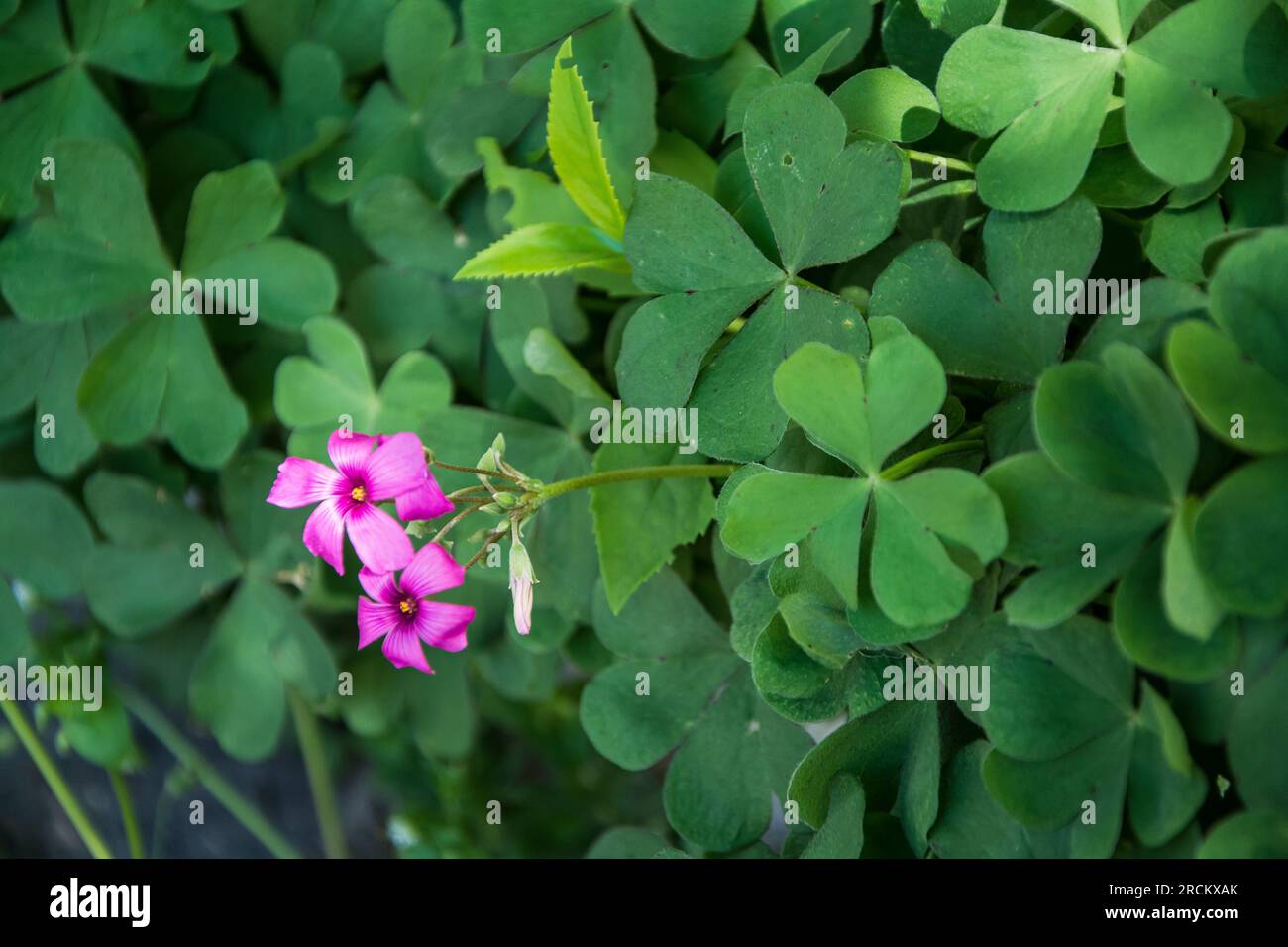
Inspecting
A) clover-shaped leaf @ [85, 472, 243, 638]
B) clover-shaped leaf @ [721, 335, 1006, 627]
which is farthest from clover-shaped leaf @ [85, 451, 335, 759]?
clover-shaped leaf @ [721, 335, 1006, 627]

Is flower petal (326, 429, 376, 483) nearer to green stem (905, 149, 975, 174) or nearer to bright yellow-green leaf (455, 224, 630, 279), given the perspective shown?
bright yellow-green leaf (455, 224, 630, 279)

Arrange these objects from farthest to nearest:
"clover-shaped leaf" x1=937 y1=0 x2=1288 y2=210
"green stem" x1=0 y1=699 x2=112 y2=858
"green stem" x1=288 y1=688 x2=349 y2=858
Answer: "green stem" x1=288 y1=688 x2=349 y2=858, "green stem" x1=0 y1=699 x2=112 y2=858, "clover-shaped leaf" x1=937 y1=0 x2=1288 y2=210

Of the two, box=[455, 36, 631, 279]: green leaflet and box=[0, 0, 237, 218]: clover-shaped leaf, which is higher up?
box=[0, 0, 237, 218]: clover-shaped leaf

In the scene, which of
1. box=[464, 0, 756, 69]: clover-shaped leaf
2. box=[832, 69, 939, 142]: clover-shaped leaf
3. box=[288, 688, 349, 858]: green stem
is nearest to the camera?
box=[832, 69, 939, 142]: clover-shaped leaf

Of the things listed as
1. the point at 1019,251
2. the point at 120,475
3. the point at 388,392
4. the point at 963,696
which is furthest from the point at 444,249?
the point at 963,696

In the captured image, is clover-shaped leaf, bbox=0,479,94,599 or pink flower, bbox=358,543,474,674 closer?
pink flower, bbox=358,543,474,674

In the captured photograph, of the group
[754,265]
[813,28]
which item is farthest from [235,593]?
[813,28]
